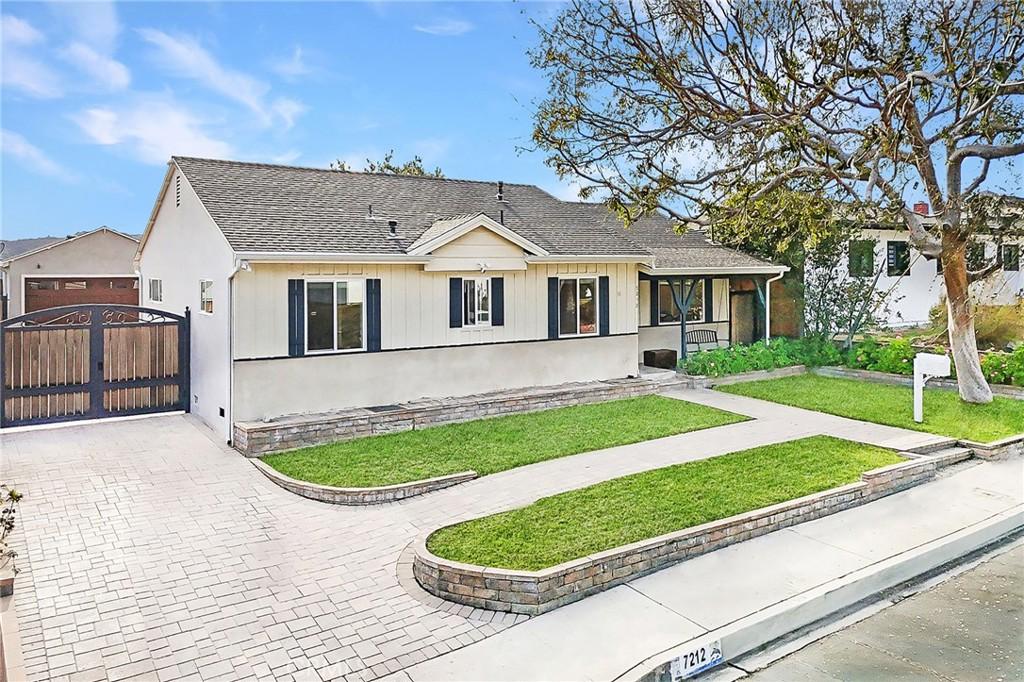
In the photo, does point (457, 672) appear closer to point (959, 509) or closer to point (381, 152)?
point (959, 509)

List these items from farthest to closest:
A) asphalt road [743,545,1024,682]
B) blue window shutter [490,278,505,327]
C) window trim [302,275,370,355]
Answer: blue window shutter [490,278,505,327], window trim [302,275,370,355], asphalt road [743,545,1024,682]

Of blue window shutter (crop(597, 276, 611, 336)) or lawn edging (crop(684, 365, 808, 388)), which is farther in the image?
lawn edging (crop(684, 365, 808, 388))

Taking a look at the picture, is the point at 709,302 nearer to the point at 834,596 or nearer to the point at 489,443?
the point at 489,443

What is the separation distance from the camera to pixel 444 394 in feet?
45.7

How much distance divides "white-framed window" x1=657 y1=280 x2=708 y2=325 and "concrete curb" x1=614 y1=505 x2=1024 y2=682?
Result: 1090 centimetres

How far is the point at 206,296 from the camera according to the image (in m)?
13.1

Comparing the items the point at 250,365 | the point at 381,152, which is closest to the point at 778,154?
the point at 250,365

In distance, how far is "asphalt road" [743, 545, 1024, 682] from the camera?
5.45 metres

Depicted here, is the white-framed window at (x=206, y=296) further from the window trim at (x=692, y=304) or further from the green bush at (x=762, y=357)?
the window trim at (x=692, y=304)

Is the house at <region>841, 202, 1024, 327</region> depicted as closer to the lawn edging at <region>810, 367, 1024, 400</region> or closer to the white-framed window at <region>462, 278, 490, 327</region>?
the lawn edging at <region>810, 367, 1024, 400</region>

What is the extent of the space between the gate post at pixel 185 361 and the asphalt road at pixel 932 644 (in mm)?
11572

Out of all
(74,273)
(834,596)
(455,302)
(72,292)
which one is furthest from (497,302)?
(74,273)

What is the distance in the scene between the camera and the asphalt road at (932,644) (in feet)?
17.9

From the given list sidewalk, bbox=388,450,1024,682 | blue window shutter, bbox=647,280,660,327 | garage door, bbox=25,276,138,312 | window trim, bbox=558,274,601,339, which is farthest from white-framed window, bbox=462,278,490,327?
garage door, bbox=25,276,138,312
